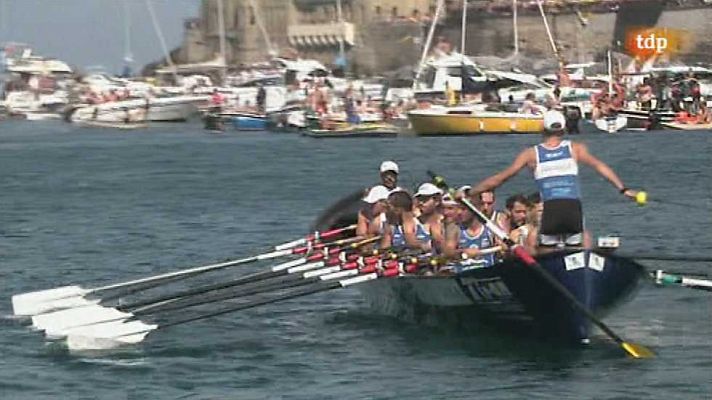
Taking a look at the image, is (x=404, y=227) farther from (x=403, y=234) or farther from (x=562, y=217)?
(x=562, y=217)

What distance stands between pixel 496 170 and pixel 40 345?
3256 cm

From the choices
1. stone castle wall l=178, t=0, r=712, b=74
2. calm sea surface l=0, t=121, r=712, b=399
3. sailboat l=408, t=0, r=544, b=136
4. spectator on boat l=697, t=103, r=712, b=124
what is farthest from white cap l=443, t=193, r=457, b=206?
stone castle wall l=178, t=0, r=712, b=74

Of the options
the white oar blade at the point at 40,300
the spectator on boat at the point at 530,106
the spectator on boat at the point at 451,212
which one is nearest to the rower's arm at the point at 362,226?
the spectator on boat at the point at 451,212

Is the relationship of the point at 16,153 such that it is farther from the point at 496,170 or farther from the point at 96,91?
the point at 96,91

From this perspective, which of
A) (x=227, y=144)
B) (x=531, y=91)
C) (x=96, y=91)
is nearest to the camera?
(x=227, y=144)

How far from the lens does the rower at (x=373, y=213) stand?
20.5 meters

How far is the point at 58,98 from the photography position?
136375mm

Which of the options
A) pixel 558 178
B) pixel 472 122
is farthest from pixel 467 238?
pixel 472 122

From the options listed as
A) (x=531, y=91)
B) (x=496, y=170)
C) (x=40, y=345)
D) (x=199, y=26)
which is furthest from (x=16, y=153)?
(x=199, y=26)

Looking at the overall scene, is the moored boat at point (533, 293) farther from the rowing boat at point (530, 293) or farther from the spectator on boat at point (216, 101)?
the spectator on boat at point (216, 101)

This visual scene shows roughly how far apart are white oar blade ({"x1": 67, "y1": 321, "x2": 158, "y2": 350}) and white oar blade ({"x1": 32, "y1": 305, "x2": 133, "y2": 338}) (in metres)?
0.12

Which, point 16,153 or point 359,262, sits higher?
point 359,262

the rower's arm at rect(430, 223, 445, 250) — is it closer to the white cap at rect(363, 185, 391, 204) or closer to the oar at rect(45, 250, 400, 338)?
the oar at rect(45, 250, 400, 338)

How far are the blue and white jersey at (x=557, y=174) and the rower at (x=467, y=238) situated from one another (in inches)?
65.8
